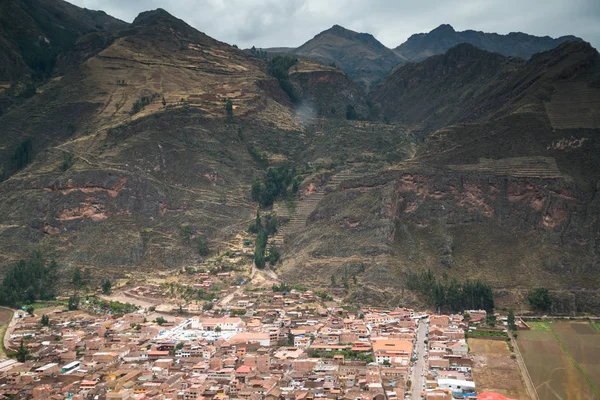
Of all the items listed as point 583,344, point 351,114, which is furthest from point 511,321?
point 351,114

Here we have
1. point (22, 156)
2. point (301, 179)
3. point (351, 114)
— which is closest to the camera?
point (301, 179)

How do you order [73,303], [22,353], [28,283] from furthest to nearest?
1. [28,283]
2. [73,303]
3. [22,353]

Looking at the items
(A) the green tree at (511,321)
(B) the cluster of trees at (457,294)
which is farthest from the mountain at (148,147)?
(A) the green tree at (511,321)

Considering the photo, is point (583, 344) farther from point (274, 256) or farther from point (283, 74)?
point (283, 74)

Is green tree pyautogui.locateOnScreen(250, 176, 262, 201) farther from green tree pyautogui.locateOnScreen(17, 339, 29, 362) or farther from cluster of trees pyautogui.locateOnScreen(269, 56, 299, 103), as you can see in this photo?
green tree pyautogui.locateOnScreen(17, 339, 29, 362)

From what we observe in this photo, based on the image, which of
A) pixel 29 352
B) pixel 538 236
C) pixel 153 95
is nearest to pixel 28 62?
pixel 153 95

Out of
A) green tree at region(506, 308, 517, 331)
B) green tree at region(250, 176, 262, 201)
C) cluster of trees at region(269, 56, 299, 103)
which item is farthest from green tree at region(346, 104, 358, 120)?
green tree at region(506, 308, 517, 331)

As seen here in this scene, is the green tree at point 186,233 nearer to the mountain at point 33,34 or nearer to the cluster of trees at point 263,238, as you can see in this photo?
the cluster of trees at point 263,238

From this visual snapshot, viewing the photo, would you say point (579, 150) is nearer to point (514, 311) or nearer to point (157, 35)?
point (514, 311)
